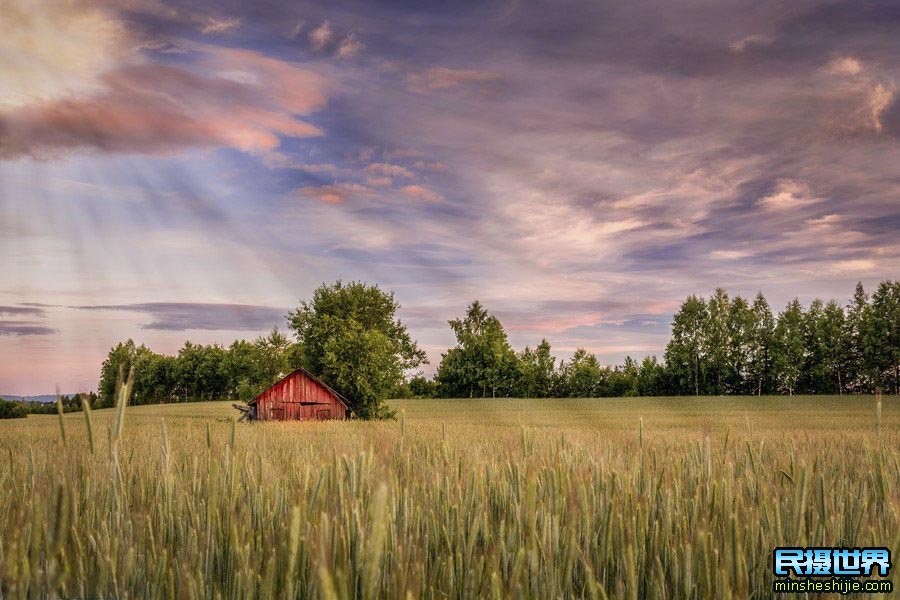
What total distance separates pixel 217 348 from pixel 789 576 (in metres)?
123

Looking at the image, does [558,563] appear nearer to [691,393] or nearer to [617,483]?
[617,483]

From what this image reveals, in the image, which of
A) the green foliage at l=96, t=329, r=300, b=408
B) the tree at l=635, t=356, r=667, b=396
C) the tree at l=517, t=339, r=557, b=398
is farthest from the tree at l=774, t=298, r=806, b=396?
the green foliage at l=96, t=329, r=300, b=408

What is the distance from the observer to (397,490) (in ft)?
9.84

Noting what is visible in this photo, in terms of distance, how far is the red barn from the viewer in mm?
37312

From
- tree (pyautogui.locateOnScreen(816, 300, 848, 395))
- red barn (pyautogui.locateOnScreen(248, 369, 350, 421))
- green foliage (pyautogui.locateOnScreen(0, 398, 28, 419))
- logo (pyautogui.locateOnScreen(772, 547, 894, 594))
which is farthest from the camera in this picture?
tree (pyautogui.locateOnScreen(816, 300, 848, 395))

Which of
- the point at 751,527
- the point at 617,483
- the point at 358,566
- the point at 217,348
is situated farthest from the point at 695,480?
the point at 217,348

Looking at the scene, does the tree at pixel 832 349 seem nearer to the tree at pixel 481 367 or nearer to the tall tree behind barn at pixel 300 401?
the tree at pixel 481 367

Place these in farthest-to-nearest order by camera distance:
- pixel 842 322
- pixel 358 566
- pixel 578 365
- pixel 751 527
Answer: pixel 578 365 < pixel 842 322 < pixel 751 527 < pixel 358 566

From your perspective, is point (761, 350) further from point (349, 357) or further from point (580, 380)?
point (349, 357)

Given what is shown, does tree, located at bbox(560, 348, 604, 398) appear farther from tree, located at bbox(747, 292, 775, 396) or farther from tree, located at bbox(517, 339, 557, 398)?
tree, located at bbox(747, 292, 775, 396)

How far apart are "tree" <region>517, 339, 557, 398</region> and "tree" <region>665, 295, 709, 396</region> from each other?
1907 cm

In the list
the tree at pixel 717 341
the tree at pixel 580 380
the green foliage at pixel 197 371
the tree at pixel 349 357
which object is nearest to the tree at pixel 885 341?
the tree at pixel 717 341

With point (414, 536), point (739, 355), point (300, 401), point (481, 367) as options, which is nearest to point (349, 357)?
point (300, 401)

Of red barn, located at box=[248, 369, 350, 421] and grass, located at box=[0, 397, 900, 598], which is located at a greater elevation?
grass, located at box=[0, 397, 900, 598]
